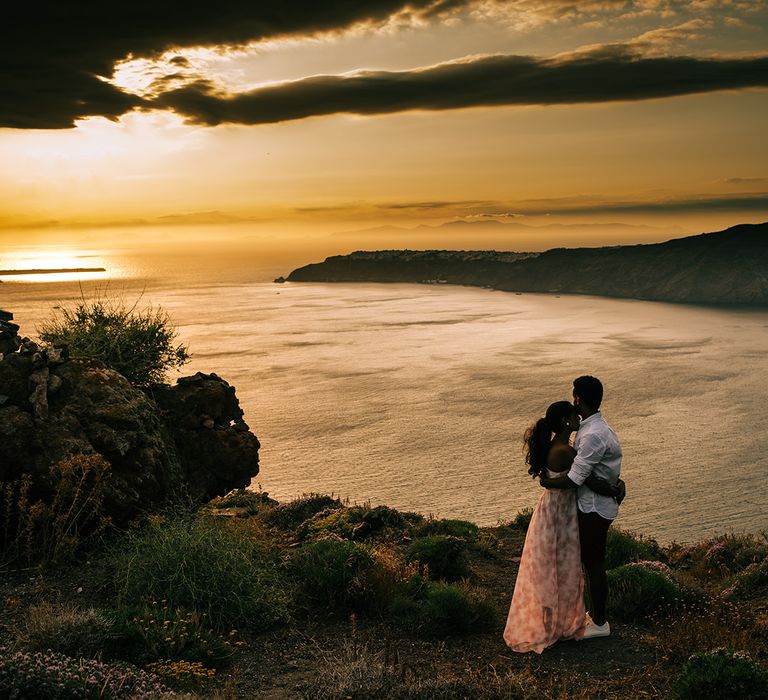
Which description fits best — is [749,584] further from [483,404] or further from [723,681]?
[483,404]

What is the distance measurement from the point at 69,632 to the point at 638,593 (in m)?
6.78

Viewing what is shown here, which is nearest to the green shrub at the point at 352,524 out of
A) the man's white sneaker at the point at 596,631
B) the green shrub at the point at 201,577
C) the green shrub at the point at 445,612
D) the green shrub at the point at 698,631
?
the green shrub at the point at 201,577

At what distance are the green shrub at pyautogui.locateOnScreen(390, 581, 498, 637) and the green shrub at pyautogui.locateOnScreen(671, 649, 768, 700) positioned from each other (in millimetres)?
2633

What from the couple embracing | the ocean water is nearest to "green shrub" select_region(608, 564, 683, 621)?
the couple embracing

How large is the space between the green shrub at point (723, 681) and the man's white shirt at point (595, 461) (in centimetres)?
155

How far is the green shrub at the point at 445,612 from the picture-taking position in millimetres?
8266

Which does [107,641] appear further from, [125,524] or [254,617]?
[125,524]

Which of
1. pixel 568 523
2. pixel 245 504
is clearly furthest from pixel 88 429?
pixel 245 504

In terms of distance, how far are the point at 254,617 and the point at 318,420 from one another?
4691cm

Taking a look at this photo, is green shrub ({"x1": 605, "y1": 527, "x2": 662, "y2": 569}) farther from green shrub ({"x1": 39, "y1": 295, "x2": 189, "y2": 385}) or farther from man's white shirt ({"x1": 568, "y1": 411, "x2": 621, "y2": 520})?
green shrub ({"x1": 39, "y1": 295, "x2": 189, "y2": 385})

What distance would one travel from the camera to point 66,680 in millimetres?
5434

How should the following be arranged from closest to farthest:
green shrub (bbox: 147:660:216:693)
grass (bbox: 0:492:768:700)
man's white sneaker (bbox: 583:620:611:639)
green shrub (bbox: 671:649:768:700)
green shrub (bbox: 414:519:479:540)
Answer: green shrub (bbox: 671:649:768:700)
green shrub (bbox: 147:660:216:693)
grass (bbox: 0:492:768:700)
man's white sneaker (bbox: 583:620:611:639)
green shrub (bbox: 414:519:479:540)

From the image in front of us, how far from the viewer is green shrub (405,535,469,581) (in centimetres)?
1078

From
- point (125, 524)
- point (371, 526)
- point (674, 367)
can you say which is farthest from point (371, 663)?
point (674, 367)
